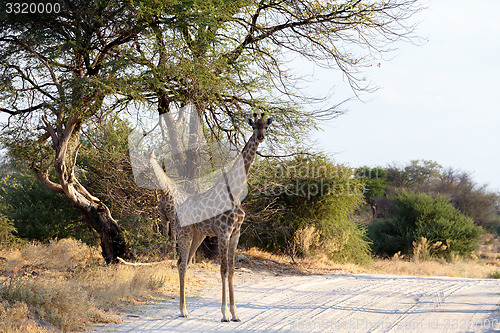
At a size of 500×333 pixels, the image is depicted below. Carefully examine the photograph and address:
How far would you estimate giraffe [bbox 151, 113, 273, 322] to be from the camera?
6.45m

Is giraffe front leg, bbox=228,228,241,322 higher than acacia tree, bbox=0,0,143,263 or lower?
lower

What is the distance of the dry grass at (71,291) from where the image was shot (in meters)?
5.36

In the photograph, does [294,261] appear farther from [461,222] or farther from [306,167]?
[461,222]

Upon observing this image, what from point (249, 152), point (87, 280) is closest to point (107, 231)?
point (87, 280)

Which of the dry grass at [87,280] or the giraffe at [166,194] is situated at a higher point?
the giraffe at [166,194]

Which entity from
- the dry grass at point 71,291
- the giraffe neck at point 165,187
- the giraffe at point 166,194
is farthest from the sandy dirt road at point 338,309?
the giraffe neck at point 165,187

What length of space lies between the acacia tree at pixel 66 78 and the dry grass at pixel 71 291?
1.67 metres

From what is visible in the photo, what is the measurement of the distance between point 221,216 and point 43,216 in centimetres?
1011

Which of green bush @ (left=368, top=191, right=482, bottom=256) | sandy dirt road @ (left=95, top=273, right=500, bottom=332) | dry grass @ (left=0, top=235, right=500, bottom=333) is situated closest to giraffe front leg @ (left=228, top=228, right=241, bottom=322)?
sandy dirt road @ (left=95, top=273, right=500, bottom=332)

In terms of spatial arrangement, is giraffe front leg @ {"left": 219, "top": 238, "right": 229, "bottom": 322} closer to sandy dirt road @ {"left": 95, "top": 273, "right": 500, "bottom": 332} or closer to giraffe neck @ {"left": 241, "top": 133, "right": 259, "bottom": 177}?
sandy dirt road @ {"left": 95, "top": 273, "right": 500, "bottom": 332}

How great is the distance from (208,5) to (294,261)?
8.04 m

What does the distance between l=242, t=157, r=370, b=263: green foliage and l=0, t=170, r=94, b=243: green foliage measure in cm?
564

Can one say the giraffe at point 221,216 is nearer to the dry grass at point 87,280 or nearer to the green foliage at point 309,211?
the dry grass at point 87,280

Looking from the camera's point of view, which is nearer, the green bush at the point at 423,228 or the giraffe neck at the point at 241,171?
the giraffe neck at the point at 241,171
